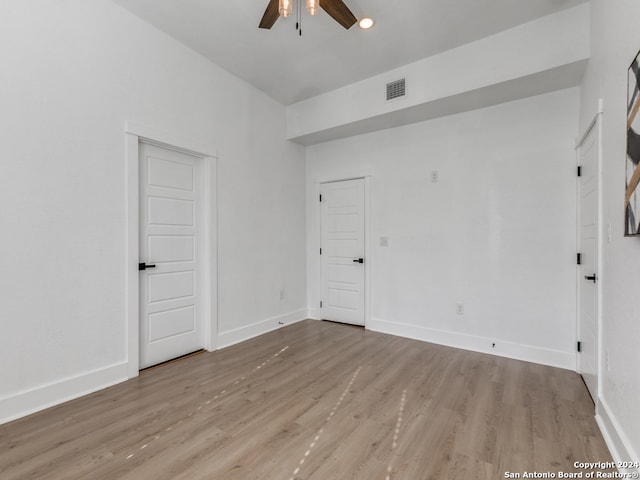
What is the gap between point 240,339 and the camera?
3.74m

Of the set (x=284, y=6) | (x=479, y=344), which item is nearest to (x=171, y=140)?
(x=284, y=6)

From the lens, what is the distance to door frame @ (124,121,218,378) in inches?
107

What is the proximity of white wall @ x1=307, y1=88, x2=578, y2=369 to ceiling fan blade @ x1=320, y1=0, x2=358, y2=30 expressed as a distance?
6.07 feet

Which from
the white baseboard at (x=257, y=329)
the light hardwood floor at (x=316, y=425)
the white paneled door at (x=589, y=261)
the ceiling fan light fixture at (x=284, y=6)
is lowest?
the light hardwood floor at (x=316, y=425)

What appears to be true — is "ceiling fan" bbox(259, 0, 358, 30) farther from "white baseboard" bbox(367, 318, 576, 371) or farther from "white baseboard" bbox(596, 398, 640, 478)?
"white baseboard" bbox(367, 318, 576, 371)

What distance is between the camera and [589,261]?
101 inches

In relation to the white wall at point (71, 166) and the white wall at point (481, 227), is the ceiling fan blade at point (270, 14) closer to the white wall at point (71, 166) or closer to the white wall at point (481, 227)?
the white wall at point (71, 166)

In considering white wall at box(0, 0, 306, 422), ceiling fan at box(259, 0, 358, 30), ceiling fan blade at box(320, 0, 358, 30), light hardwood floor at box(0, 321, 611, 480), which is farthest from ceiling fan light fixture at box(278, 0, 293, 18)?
light hardwood floor at box(0, 321, 611, 480)

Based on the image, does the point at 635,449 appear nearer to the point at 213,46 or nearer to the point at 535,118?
the point at 535,118

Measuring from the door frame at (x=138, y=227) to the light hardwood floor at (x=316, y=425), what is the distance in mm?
393

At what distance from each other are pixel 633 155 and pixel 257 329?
150 inches

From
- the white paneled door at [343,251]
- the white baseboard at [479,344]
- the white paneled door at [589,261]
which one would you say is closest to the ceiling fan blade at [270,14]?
the white paneled door at [343,251]

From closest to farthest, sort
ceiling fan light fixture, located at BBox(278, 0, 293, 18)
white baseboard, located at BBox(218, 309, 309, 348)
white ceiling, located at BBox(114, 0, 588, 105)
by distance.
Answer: ceiling fan light fixture, located at BBox(278, 0, 293, 18), white ceiling, located at BBox(114, 0, 588, 105), white baseboard, located at BBox(218, 309, 309, 348)

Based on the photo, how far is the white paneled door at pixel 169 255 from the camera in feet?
9.62
